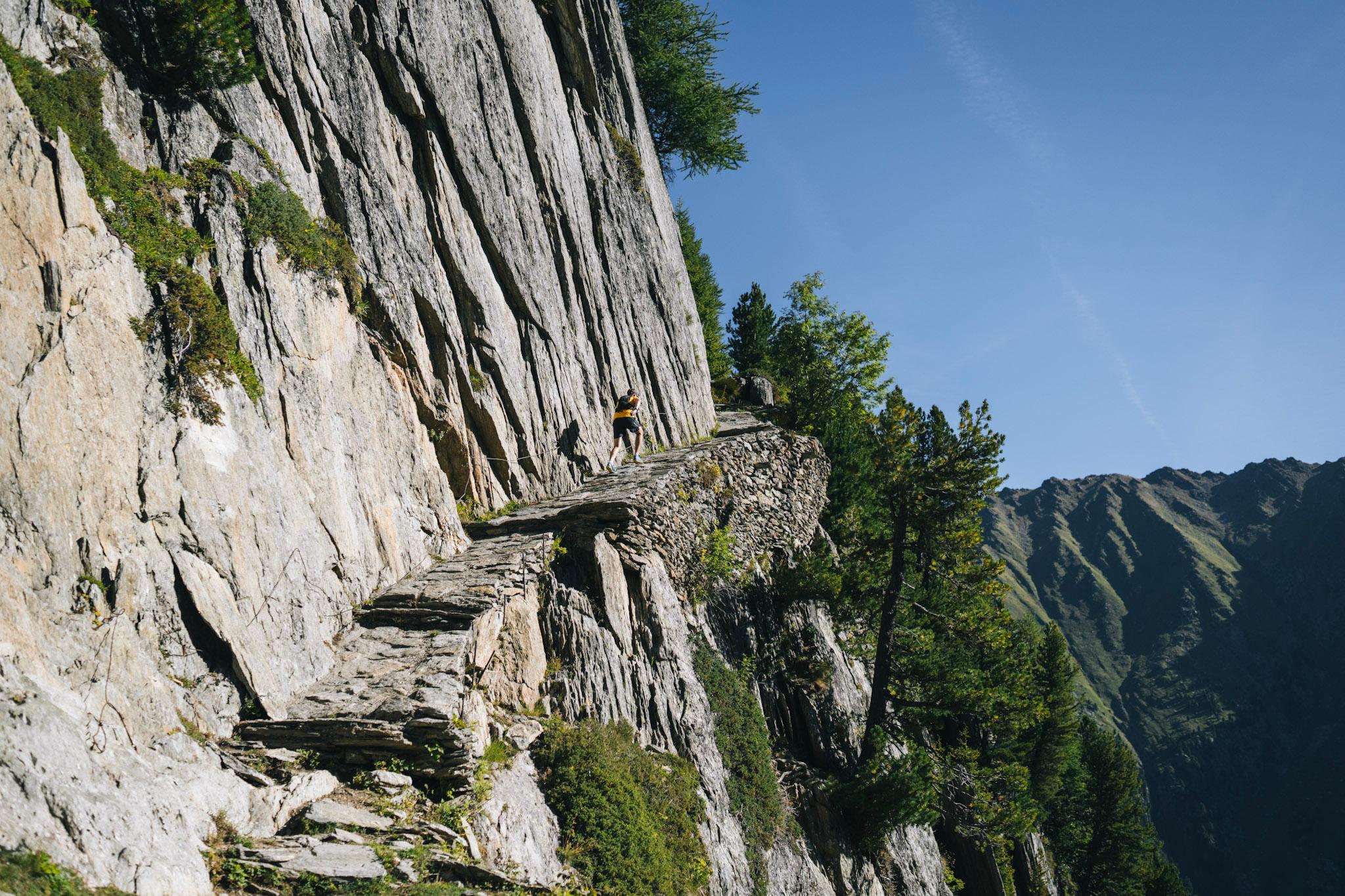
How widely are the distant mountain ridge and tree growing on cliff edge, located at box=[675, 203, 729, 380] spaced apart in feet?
189

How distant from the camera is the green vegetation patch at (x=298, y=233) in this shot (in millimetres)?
12359

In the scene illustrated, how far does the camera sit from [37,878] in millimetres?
5324

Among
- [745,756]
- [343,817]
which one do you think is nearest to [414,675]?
[343,817]

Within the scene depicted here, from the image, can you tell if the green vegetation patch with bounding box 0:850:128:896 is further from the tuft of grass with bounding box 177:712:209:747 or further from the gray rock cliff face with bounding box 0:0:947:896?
the tuft of grass with bounding box 177:712:209:747

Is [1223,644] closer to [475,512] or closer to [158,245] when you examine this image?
[475,512]

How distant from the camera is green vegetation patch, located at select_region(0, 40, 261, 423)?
9781 millimetres

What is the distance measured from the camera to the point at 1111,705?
142m

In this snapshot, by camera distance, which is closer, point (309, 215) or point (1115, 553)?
point (309, 215)

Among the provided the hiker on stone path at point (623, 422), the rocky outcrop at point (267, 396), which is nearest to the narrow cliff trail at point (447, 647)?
the rocky outcrop at point (267, 396)

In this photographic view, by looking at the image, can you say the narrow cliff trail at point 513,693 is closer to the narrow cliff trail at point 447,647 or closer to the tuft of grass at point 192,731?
the narrow cliff trail at point 447,647

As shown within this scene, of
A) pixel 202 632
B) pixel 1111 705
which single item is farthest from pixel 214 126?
pixel 1111 705

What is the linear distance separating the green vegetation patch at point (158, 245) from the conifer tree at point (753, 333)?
35.0 m

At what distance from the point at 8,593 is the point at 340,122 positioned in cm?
1097

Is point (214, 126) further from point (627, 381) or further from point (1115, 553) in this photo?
point (1115, 553)
